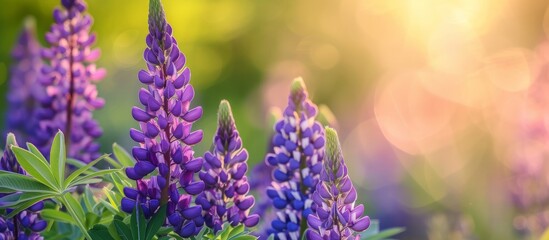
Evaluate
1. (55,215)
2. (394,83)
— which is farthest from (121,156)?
(394,83)

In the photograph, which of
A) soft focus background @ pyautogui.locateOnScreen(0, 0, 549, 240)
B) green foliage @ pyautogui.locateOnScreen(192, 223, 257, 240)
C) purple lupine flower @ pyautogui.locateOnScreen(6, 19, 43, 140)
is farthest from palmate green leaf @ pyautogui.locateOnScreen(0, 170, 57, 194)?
soft focus background @ pyautogui.locateOnScreen(0, 0, 549, 240)

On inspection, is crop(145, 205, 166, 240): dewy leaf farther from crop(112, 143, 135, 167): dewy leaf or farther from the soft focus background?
the soft focus background

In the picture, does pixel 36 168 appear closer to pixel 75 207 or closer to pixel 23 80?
pixel 75 207

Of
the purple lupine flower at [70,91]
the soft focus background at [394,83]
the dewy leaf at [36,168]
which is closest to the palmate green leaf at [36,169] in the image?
the dewy leaf at [36,168]

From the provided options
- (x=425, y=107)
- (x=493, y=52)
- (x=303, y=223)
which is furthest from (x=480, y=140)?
(x=303, y=223)

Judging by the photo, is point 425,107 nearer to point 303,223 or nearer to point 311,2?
point 311,2

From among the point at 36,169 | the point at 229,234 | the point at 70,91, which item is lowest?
the point at 229,234
